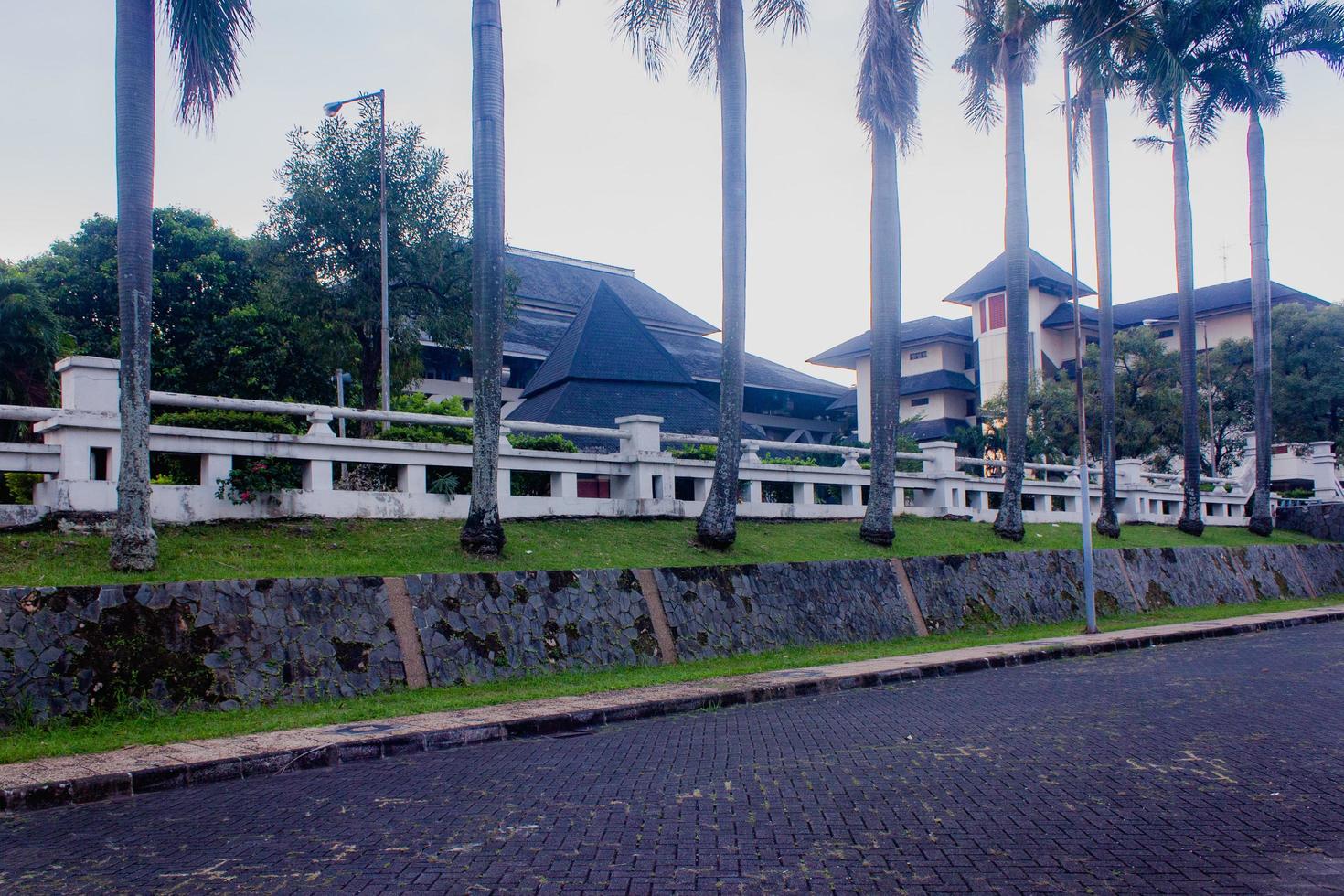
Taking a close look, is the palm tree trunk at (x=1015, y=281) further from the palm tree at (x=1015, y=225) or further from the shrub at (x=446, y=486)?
the shrub at (x=446, y=486)

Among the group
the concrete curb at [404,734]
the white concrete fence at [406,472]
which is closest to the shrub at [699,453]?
the white concrete fence at [406,472]

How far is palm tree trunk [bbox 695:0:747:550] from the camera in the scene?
17.4m

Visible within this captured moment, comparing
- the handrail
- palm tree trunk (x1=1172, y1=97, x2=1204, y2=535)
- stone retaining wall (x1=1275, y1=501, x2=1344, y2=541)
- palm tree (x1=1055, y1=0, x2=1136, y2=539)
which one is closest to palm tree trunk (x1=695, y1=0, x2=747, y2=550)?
the handrail

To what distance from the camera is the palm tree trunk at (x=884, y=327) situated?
20562 millimetres

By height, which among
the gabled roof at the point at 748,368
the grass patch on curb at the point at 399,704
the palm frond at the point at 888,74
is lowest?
the grass patch on curb at the point at 399,704

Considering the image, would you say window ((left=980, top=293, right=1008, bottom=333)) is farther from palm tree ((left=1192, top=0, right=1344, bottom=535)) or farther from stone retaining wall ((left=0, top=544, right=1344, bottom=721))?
stone retaining wall ((left=0, top=544, right=1344, bottom=721))

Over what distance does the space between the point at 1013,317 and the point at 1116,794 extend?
18.8 m

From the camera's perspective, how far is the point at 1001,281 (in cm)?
5244

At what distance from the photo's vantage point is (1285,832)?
557cm

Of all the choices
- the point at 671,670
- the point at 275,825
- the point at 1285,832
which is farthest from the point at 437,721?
the point at 1285,832

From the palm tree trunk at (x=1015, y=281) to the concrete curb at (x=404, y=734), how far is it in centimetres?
940

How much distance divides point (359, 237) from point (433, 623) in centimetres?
1624

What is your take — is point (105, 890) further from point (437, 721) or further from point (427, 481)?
point (427, 481)

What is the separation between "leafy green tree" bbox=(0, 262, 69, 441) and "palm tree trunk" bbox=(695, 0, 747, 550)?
1455 cm
